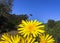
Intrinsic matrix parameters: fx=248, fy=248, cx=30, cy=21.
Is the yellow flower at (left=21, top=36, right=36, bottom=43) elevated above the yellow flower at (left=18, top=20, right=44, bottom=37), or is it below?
below

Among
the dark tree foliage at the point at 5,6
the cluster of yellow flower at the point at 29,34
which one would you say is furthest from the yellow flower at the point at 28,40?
the dark tree foliage at the point at 5,6

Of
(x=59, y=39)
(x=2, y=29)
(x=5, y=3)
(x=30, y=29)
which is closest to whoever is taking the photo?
(x=30, y=29)

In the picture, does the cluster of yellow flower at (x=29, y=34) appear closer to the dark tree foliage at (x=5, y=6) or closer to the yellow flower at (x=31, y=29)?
the yellow flower at (x=31, y=29)

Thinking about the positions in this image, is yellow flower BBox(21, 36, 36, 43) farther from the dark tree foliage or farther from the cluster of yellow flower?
the dark tree foliage

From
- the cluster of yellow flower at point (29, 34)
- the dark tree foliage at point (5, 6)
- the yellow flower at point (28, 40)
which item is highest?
the dark tree foliage at point (5, 6)

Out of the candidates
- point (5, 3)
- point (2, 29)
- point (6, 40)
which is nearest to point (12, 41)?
point (6, 40)

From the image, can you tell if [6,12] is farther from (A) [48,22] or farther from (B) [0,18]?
(A) [48,22]

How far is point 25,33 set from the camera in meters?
1.77

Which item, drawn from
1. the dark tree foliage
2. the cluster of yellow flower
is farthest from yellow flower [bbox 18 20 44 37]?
the dark tree foliage

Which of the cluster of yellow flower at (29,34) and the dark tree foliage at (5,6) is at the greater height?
the dark tree foliage at (5,6)

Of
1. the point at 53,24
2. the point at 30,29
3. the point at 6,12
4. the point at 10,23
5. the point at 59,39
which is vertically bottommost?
the point at 30,29

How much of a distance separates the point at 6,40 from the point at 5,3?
9815mm

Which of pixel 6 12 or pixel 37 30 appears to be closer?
pixel 37 30

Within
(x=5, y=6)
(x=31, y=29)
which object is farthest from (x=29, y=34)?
(x=5, y=6)
